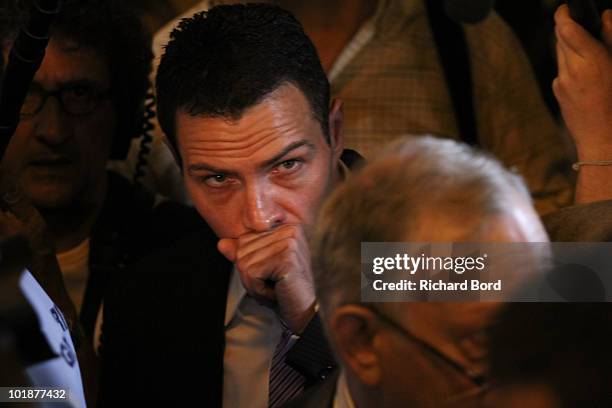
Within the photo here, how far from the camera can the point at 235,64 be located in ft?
5.84

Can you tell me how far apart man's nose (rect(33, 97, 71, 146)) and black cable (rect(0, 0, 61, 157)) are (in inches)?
26.8

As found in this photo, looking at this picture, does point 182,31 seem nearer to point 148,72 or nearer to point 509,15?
point 148,72

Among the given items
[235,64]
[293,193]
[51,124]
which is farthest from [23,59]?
[51,124]

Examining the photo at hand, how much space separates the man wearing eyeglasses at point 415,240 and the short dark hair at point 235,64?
0.55m

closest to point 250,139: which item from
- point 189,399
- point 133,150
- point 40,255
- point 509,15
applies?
point 189,399

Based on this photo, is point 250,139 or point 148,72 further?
point 148,72

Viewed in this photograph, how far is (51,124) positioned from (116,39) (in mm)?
244

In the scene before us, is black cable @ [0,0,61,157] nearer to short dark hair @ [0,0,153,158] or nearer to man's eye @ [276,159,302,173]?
man's eye @ [276,159,302,173]

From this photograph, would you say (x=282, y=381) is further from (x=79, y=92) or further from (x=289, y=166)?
(x=79, y=92)

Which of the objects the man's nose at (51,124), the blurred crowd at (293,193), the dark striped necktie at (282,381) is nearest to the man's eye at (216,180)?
the blurred crowd at (293,193)

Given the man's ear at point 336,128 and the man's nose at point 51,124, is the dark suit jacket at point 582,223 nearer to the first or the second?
the man's ear at point 336,128

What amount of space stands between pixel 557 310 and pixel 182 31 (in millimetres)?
927

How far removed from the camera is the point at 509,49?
93.7 inches

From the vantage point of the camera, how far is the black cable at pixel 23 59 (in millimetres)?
1505
